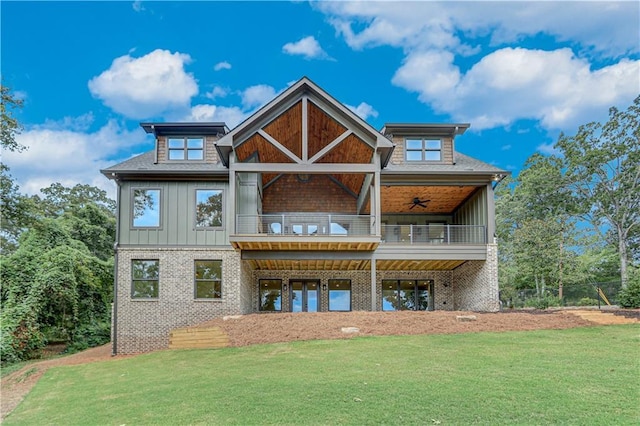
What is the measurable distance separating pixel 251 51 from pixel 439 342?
26.5 m

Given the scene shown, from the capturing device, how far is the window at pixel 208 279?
1697cm

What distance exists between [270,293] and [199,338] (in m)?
7.22

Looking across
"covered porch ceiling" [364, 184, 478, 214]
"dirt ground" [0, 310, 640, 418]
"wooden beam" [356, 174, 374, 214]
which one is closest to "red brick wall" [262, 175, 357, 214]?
"wooden beam" [356, 174, 374, 214]

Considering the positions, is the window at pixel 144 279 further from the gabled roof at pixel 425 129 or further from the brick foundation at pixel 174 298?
the gabled roof at pixel 425 129

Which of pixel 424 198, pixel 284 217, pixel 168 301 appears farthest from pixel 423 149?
pixel 168 301

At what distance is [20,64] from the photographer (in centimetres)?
2416

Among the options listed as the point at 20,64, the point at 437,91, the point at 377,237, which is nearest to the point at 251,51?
the point at 20,64

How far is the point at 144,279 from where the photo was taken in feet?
55.8

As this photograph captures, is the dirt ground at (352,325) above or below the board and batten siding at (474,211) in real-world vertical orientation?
below

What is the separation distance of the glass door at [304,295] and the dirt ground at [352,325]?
19.3 ft

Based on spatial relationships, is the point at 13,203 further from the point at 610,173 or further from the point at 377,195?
the point at 610,173

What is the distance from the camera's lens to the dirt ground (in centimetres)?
1346

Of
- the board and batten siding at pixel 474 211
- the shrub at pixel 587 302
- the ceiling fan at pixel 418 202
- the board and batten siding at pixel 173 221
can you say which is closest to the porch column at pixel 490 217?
the board and batten siding at pixel 474 211

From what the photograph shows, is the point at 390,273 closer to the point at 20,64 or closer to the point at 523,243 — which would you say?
the point at 523,243
